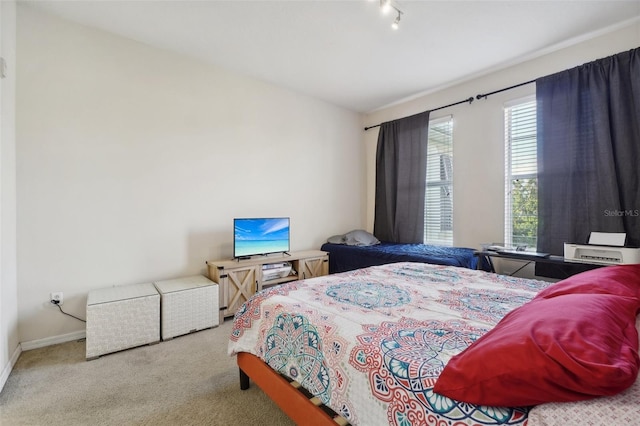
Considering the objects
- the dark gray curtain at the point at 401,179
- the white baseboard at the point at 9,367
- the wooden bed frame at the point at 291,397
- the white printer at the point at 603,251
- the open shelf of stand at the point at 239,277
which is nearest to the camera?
the wooden bed frame at the point at 291,397

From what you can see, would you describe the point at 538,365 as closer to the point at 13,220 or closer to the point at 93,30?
the point at 13,220

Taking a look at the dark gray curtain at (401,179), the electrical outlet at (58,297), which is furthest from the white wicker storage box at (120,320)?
the dark gray curtain at (401,179)

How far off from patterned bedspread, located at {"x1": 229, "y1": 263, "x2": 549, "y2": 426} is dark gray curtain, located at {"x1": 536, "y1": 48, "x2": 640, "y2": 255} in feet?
4.68

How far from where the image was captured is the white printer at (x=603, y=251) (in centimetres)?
226

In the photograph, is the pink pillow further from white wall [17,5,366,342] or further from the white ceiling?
white wall [17,5,366,342]

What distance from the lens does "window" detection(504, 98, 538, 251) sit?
309 cm

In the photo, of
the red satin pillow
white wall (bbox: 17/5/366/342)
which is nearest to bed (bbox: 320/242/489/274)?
white wall (bbox: 17/5/366/342)

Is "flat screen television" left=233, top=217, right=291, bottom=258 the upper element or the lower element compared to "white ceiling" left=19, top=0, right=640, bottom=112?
lower

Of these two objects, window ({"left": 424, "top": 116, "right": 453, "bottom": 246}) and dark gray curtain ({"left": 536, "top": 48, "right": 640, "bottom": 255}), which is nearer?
dark gray curtain ({"left": 536, "top": 48, "right": 640, "bottom": 255})

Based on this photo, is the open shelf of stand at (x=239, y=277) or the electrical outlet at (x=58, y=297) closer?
the electrical outlet at (x=58, y=297)

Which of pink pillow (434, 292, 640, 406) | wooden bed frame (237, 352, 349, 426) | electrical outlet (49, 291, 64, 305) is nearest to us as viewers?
pink pillow (434, 292, 640, 406)

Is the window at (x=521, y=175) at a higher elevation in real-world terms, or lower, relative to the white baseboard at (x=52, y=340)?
higher

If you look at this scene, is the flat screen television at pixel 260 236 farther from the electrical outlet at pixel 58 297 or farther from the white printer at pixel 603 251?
the white printer at pixel 603 251

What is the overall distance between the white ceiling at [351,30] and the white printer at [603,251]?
1.89m
